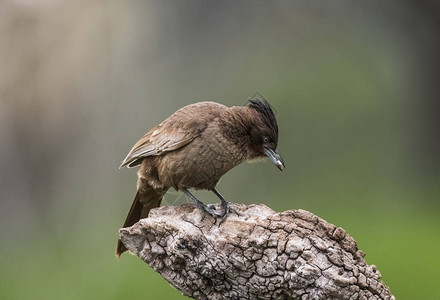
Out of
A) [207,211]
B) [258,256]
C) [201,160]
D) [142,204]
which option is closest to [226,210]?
[207,211]

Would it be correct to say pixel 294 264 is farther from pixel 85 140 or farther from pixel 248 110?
pixel 85 140

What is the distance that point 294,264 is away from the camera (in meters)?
2.86

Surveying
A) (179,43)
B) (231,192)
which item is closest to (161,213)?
(231,192)

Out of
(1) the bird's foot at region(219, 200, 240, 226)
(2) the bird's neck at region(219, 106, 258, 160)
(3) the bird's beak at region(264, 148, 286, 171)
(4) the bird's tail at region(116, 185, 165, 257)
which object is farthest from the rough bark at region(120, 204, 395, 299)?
(4) the bird's tail at region(116, 185, 165, 257)

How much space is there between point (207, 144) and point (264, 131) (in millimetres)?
312

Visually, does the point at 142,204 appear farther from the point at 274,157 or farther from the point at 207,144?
the point at 274,157

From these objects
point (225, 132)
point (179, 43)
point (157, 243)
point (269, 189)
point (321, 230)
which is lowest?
point (157, 243)

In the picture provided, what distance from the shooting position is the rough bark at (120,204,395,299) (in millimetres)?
2848

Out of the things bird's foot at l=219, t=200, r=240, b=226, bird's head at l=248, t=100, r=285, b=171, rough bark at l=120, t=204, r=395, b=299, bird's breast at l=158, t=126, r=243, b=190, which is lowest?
rough bark at l=120, t=204, r=395, b=299

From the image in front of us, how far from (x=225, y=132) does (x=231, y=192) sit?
1.34 metres

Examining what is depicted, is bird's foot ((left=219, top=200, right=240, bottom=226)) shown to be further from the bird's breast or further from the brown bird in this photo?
the bird's breast

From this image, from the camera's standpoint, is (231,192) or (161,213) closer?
(161,213)

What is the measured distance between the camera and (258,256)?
2.92m

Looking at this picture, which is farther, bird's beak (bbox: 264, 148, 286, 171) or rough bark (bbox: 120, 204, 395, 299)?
bird's beak (bbox: 264, 148, 286, 171)
